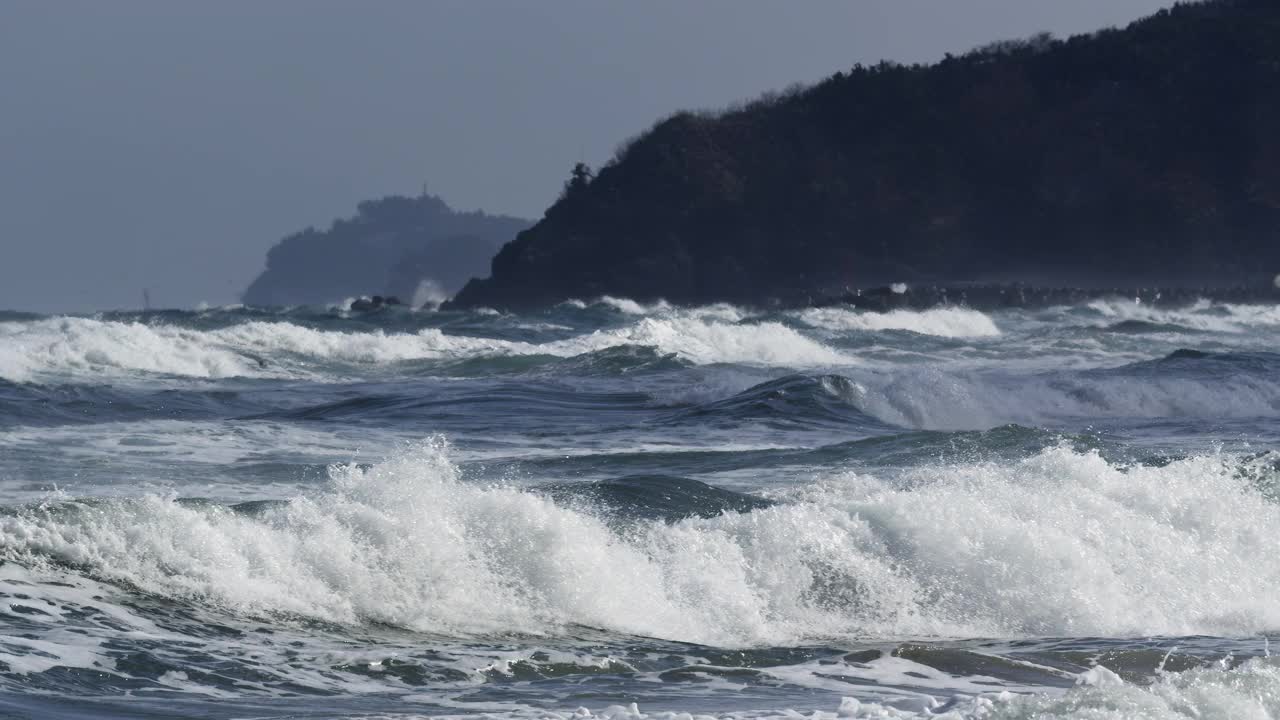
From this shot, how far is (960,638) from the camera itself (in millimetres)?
8883

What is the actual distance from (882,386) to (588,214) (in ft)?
223

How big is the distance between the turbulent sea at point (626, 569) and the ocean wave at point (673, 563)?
0.02m

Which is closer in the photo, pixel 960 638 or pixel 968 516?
pixel 960 638

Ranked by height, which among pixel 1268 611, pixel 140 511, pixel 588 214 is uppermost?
pixel 588 214

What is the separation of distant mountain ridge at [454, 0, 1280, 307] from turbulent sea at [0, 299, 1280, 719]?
67.9 metres

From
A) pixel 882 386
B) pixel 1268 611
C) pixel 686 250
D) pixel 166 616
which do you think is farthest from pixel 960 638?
pixel 686 250

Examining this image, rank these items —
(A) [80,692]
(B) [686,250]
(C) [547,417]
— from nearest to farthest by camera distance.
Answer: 1. (A) [80,692]
2. (C) [547,417]
3. (B) [686,250]

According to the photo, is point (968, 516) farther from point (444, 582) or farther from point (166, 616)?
point (166, 616)

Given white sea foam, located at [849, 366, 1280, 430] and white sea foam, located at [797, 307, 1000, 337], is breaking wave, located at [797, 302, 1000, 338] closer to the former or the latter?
white sea foam, located at [797, 307, 1000, 337]

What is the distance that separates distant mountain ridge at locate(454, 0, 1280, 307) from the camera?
84.1m

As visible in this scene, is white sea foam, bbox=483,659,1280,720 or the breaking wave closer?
white sea foam, bbox=483,659,1280,720

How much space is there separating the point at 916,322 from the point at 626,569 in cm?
3881

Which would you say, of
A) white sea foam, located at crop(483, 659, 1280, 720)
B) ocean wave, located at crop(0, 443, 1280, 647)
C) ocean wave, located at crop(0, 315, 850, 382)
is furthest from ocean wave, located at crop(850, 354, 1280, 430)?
white sea foam, located at crop(483, 659, 1280, 720)

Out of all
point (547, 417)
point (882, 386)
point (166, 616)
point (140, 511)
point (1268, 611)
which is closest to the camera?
point (166, 616)
